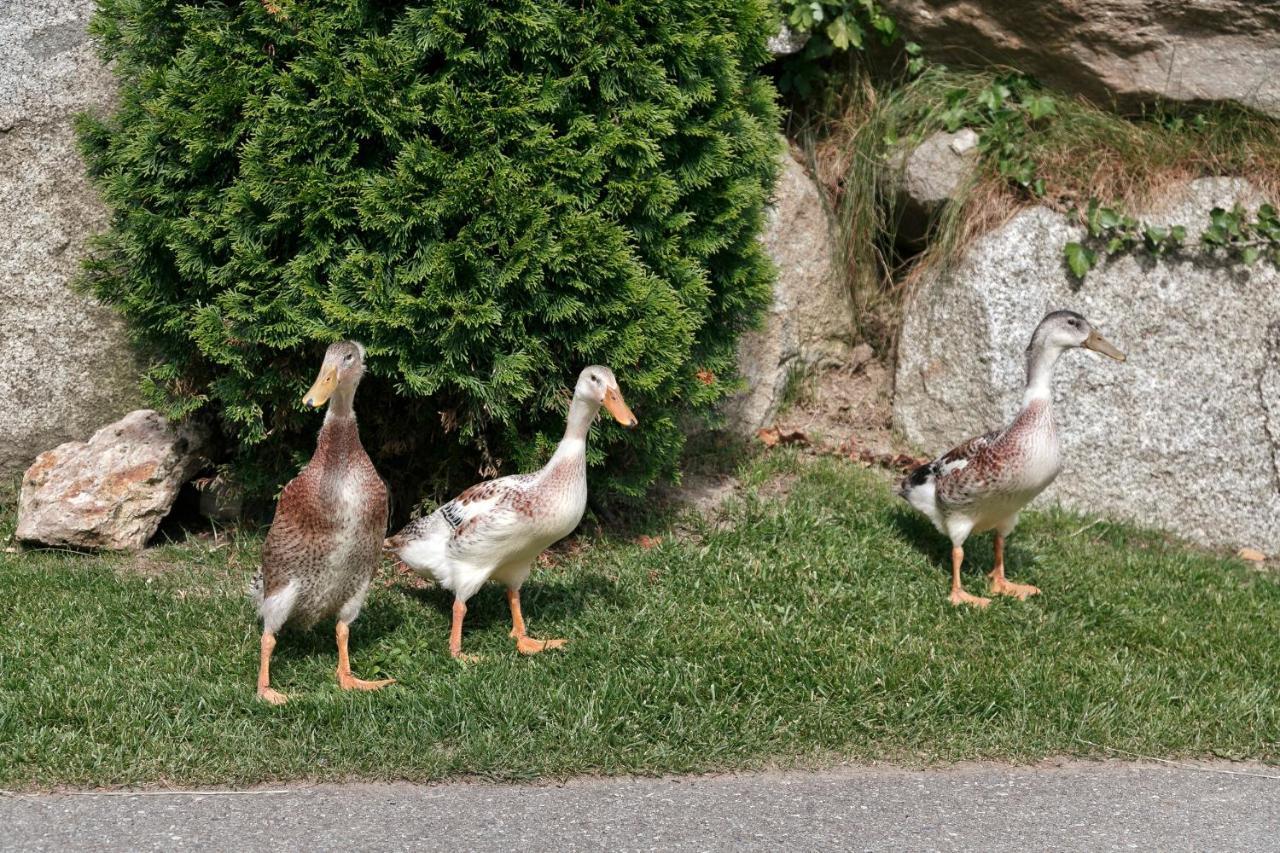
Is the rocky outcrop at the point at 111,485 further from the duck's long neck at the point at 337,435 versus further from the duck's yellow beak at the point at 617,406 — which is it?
the duck's yellow beak at the point at 617,406

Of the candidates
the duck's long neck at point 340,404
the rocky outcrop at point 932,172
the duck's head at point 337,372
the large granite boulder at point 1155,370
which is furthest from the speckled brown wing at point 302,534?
the rocky outcrop at point 932,172

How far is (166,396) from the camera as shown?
20.4ft

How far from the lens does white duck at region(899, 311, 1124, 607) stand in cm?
605

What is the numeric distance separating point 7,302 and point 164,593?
2.01 meters

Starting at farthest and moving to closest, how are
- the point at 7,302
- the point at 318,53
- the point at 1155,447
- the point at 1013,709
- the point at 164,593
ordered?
1. the point at 1155,447
2. the point at 7,302
3. the point at 164,593
4. the point at 318,53
5. the point at 1013,709

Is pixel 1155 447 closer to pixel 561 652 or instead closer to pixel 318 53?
pixel 561 652

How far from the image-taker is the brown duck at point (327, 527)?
Answer: 5020 millimetres

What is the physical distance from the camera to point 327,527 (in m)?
5.03

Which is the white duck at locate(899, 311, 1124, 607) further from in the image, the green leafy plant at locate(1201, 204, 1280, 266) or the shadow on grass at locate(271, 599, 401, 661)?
the shadow on grass at locate(271, 599, 401, 661)

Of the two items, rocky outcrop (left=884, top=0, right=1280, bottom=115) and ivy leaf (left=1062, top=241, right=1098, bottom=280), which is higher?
rocky outcrop (left=884, top=0, right=1280, bottom=115)

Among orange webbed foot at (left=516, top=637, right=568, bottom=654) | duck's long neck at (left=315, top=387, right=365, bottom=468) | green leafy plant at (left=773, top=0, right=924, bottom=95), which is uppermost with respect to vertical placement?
green leafy plant at (left=773, top=0, right=924, bottom=95)

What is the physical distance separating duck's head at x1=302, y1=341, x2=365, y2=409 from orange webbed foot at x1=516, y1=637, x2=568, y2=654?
130cm

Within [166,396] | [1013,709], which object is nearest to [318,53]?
[166,396]

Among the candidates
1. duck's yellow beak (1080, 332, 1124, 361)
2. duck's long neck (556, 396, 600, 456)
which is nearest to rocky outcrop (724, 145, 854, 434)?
duck's yellow beak (1080, 332, 1124, 361)
